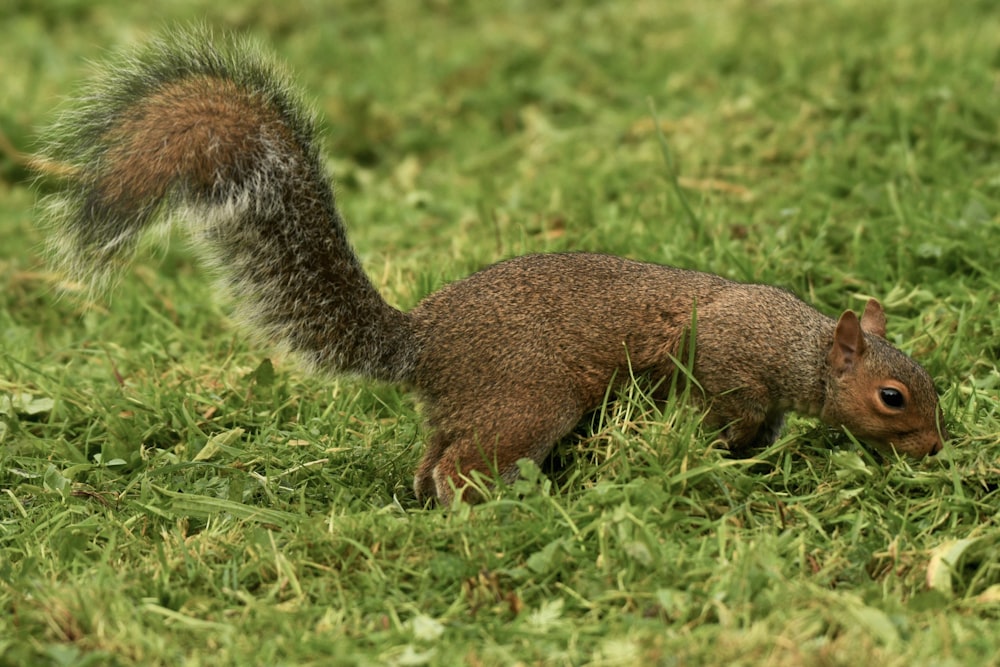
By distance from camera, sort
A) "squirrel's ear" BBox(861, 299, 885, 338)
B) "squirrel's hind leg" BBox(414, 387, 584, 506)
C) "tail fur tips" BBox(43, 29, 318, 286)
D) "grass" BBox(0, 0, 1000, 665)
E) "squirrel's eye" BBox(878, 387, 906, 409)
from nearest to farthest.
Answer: "grass" BBox(0, 0, 1000, 665) → "tail fur tips" BBox(43, 29, 318, 286) → "squirrel's hind leg" BBox(414, 387, 584, 506) → "squirrel's eye" BBox(878, 387, 906, 409) → "squirrel's ear" BBox(861, 299, 885, 338)

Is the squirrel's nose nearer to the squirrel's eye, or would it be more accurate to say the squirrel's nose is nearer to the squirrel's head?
the squirrel's head

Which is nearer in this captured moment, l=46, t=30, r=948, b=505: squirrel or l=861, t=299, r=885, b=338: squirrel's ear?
l=46, t=30, r=948, b=505: squirrel

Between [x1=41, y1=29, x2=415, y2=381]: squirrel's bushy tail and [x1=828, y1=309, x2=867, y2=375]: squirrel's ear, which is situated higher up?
[x1=41, y1=29, x2=415, y2=381]: squirrel's bushy tail

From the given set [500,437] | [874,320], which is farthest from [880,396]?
[500,437]

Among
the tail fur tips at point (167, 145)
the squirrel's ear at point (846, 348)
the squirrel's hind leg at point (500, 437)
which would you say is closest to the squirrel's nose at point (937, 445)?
the squirrel's ear at point (846, 348)

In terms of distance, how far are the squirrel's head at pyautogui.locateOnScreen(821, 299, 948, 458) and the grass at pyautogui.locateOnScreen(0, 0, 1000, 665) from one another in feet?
0.33

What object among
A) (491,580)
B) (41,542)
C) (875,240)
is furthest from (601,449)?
(875,240)

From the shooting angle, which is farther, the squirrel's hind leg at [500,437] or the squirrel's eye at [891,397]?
the squirrel's eye at [891,397]

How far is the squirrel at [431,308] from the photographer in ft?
11.3

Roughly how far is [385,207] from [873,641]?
3743 millimetres

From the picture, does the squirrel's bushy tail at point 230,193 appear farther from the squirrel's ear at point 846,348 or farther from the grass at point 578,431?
the squirrel's ear at point 846,348

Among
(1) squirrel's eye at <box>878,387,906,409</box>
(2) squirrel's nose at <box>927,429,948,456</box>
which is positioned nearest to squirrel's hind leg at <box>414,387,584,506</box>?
(1) squirrel's eye at <box>878,387,906,409</box>

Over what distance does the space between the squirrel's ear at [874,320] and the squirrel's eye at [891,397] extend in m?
0.36

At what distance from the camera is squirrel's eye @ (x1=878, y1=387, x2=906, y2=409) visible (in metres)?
3.69
